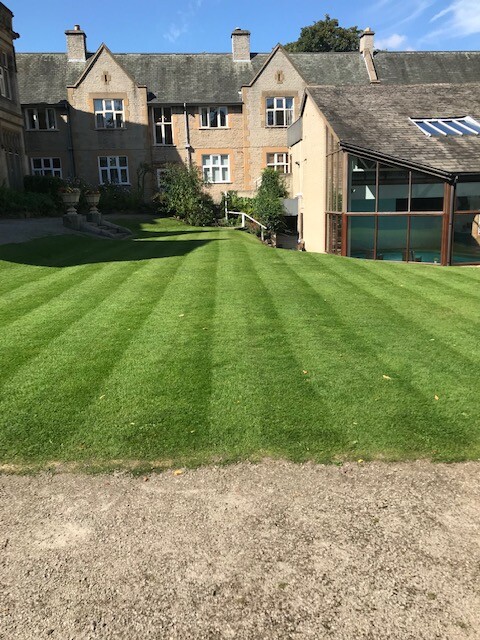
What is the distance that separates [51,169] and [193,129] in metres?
10.2

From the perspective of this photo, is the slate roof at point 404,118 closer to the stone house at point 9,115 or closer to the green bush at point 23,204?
the green bush at point 23,204

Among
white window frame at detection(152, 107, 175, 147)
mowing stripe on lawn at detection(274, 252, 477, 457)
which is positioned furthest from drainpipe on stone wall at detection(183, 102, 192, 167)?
mowing stripe on lawn at detection(274, 252, 477, 457)

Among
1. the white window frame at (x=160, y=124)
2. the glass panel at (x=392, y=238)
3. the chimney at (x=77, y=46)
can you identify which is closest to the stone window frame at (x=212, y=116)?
the white window frame at (x=160, y=124)

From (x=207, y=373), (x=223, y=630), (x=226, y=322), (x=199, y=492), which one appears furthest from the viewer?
(x=226, y=322)

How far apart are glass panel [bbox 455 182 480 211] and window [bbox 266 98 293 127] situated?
19191 mm

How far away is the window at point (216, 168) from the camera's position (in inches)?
1439

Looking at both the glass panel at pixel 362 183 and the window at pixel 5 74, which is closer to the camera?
the glass panel at pixel 362 183

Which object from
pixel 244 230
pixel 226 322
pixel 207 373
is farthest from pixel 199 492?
pixel 244 230

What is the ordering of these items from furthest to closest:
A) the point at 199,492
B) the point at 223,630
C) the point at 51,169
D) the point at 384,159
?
the point at 51,169
the point at 384,159
the point at 199,492
the point at 223,630

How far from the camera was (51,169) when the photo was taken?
Result: 35.4 metres

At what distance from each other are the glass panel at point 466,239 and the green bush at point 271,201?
12.5 metres

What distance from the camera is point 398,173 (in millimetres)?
20094

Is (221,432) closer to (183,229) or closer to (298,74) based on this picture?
(183,229)

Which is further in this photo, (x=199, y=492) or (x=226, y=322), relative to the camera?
(x=226, y=322)
